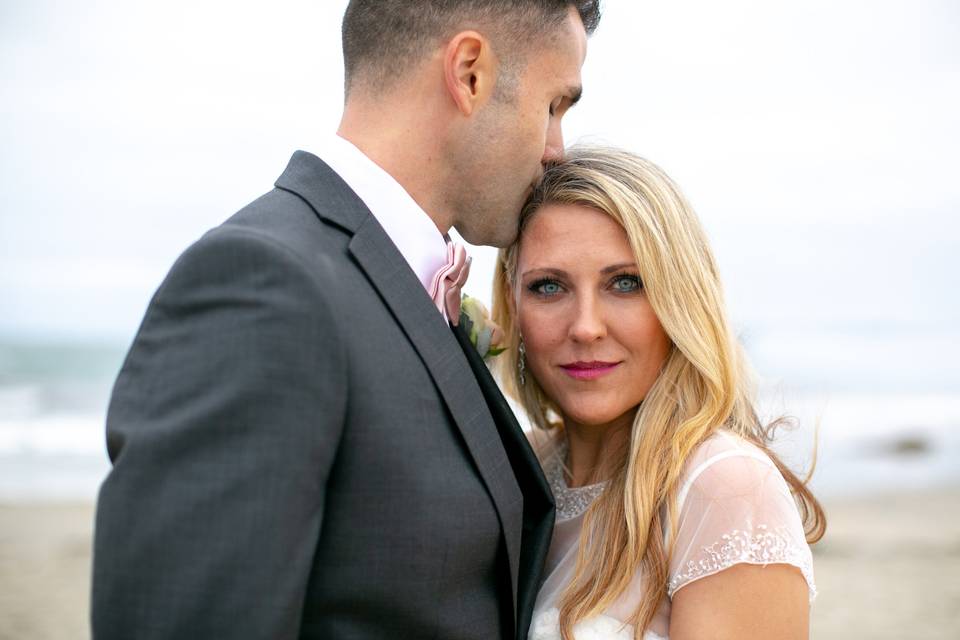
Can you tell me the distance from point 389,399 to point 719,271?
158 cm

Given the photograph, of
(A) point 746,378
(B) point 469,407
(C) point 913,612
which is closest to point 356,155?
(B) point 469,407

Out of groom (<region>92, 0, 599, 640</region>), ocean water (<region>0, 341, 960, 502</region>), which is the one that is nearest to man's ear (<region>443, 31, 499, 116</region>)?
groom (<region>92, 0, 599, 640</region>)

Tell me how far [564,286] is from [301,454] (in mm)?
1515

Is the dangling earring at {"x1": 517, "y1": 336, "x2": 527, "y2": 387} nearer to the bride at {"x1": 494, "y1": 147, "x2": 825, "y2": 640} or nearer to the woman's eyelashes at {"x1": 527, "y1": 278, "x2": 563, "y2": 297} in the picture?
the bride at {"x1": 494, "y1": 147, "x2": 825, "y2": 640}

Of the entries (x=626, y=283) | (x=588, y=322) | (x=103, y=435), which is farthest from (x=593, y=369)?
(x=103, y=435)

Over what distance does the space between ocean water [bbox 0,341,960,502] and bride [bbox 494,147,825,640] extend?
8342 mm

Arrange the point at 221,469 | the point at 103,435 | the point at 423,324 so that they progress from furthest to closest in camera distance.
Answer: the point at 103,435
the point at 423,324
the point at 221,469

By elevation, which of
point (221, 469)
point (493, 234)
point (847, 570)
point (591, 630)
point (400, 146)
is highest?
point (400, 146)

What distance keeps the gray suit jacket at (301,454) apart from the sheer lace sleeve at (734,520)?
0.61 meters

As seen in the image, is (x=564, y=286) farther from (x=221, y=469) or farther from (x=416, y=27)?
(x=221, y=469)

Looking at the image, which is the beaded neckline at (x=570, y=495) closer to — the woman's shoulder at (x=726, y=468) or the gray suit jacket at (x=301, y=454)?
the woman's shoulder at (x=726, y=468)

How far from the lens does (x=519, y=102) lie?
260 centimetres

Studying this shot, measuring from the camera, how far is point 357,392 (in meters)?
1.95

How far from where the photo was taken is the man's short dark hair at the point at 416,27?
250 cm
